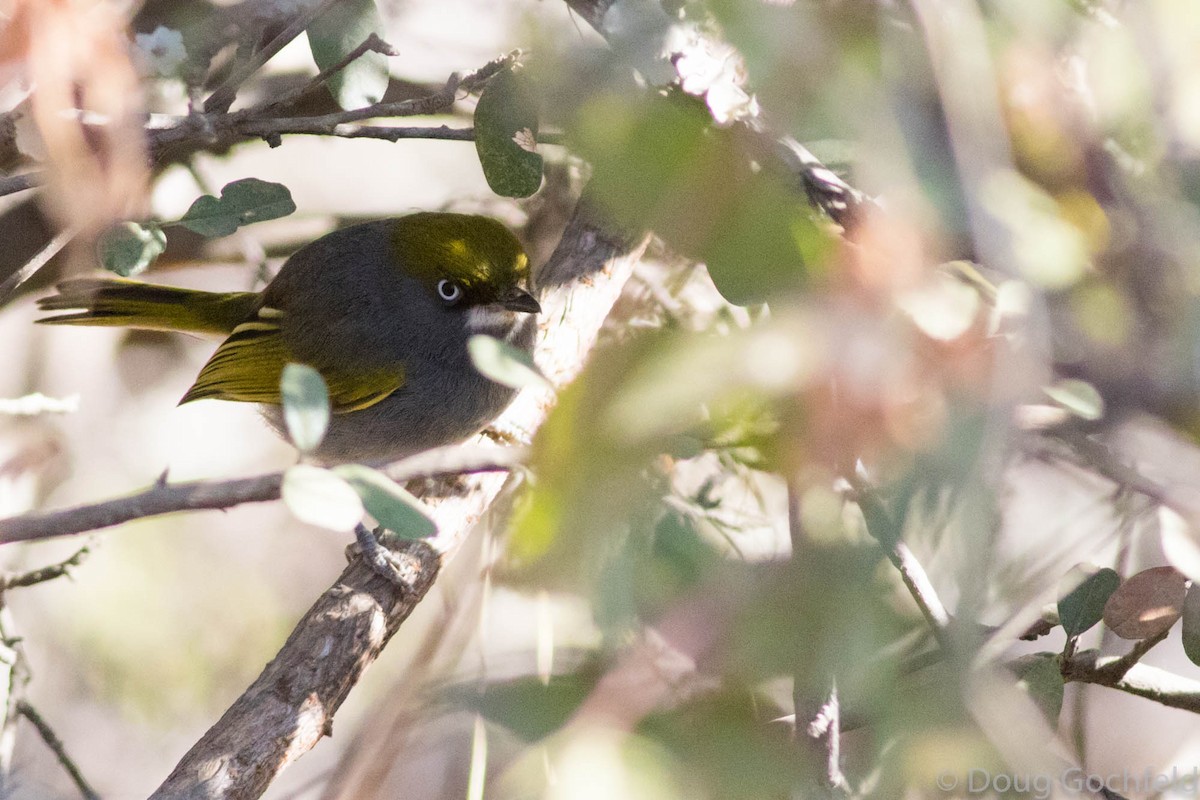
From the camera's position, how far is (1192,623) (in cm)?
135

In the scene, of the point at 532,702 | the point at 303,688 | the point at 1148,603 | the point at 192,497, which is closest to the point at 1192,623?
the point at 1148,603

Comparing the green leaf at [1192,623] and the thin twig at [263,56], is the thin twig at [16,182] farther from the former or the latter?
the green leaf at [1192,623]

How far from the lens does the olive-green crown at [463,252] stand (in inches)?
101

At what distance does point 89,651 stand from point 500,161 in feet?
6.30

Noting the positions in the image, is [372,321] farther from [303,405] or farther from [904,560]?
[904,560]

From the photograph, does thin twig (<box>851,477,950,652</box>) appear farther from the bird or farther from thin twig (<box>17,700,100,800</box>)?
thin twig (<box>17,700,100,800</box>)

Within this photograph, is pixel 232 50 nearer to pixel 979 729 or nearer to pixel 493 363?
pixel 493 363

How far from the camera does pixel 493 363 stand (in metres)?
0.79

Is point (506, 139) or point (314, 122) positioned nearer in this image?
point (506, 139)

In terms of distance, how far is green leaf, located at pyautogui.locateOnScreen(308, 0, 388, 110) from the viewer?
193 centimetres

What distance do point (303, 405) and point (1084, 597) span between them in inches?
45.3

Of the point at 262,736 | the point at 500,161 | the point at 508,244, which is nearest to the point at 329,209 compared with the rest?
the point at 508,244

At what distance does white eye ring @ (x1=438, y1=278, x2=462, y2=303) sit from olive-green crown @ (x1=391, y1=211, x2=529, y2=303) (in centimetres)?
2

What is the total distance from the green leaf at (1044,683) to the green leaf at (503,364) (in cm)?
91
